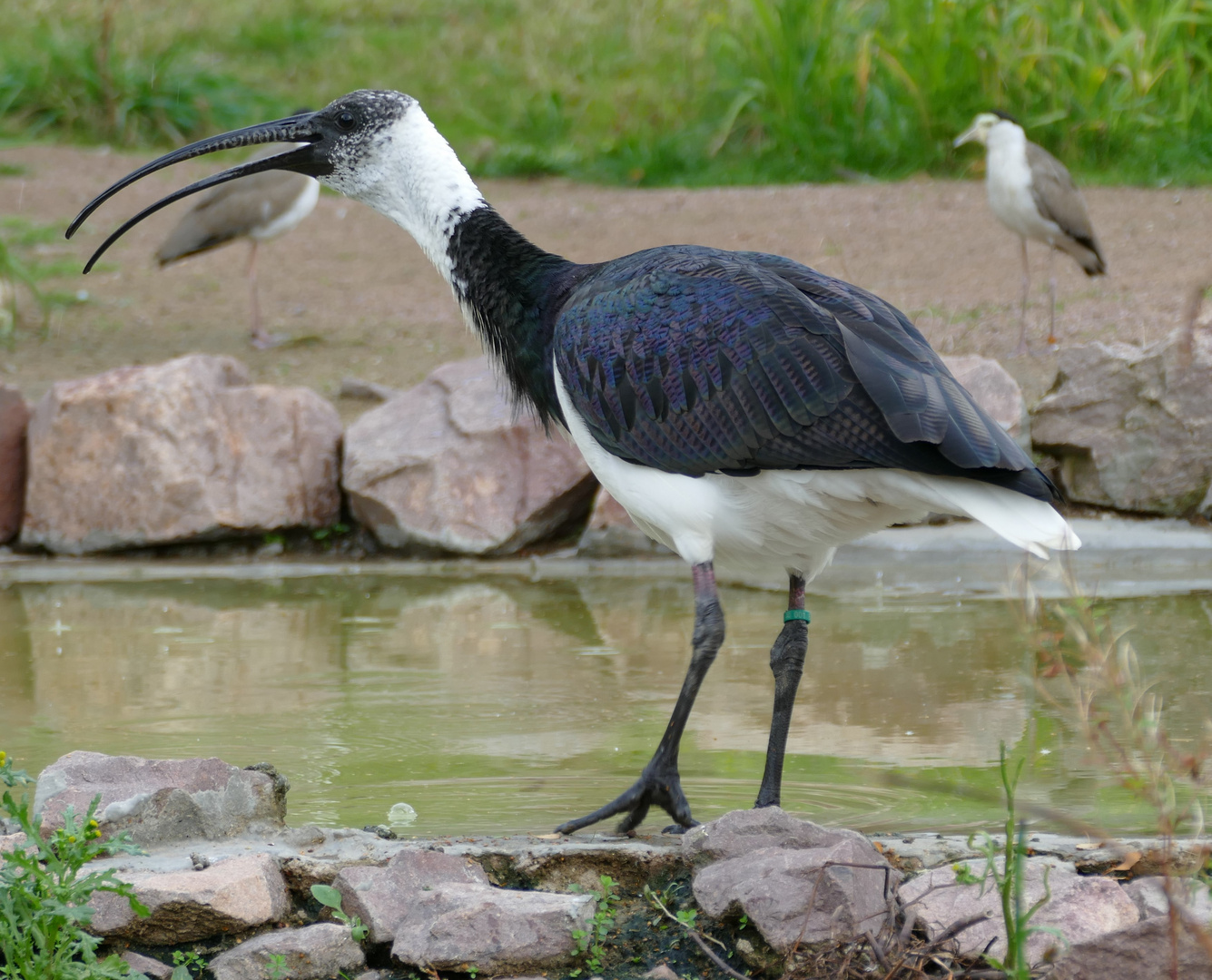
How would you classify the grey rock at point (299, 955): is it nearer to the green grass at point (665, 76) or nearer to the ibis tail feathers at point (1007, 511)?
the ibis tail feathers at point (1007, 511)

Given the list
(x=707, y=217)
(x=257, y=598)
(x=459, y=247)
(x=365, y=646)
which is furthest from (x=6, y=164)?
(x=459, y=247)

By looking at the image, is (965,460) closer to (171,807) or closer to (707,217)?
(171,807)

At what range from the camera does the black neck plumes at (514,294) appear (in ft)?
11.4

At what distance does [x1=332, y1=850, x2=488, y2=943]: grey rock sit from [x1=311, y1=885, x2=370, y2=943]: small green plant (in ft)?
0.04

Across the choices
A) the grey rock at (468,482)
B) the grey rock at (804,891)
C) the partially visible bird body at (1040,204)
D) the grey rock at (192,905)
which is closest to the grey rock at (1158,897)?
the grey rock at (804,891)

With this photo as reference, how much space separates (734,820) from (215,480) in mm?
3936

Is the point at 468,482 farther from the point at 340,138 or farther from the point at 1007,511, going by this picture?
the point at 1007,511

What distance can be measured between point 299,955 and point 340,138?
2.12 meters

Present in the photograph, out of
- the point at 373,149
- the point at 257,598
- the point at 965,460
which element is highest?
the point at 373,149

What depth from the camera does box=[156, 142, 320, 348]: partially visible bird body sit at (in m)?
8.15

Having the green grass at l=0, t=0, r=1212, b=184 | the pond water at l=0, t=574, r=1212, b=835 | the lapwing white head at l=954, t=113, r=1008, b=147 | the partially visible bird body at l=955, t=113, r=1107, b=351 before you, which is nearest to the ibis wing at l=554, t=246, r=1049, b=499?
the pond water at l=0, t=574, r=1212, b=835

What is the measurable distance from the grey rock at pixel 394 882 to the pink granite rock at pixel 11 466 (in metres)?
4.10

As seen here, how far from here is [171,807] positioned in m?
2.83

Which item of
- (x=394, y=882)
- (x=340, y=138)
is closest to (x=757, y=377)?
(x=394, y=882)
